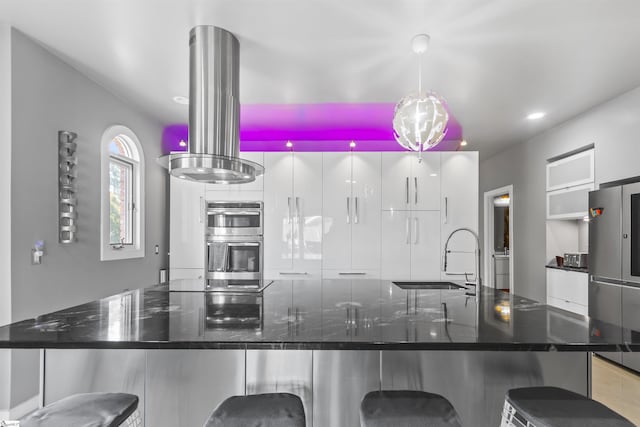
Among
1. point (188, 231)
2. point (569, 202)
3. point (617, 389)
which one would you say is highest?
point (569, 202)

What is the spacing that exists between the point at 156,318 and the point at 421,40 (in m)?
2.18

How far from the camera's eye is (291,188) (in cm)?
409

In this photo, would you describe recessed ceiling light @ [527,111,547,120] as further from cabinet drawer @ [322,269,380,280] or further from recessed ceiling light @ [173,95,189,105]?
recessed ceiling light @ [173,95,189,105]

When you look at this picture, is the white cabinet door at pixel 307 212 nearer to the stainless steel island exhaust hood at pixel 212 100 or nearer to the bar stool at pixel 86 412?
the stainless steel island exhaust hood at pixel 212 100

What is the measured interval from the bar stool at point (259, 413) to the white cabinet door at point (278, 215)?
9.33 ft

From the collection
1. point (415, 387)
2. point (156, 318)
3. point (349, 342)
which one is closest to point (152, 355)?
point (156, 318)

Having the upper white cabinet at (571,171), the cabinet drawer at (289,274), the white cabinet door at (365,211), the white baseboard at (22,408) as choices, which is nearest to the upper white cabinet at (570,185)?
the upper white cabinet at (571,171)

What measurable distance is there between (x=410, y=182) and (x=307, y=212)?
1.25 metres

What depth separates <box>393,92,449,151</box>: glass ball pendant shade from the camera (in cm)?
201

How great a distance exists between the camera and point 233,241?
3885mm

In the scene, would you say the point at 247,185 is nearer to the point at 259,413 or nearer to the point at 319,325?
the point at 319,325

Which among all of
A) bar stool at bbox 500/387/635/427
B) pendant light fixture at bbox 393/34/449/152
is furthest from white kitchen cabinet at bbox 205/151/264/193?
bar stool at bbox 500/387/635/427

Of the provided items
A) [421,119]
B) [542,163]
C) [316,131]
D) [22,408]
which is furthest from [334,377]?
[542,163]

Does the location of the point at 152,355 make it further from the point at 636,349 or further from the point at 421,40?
the point at 421,40
